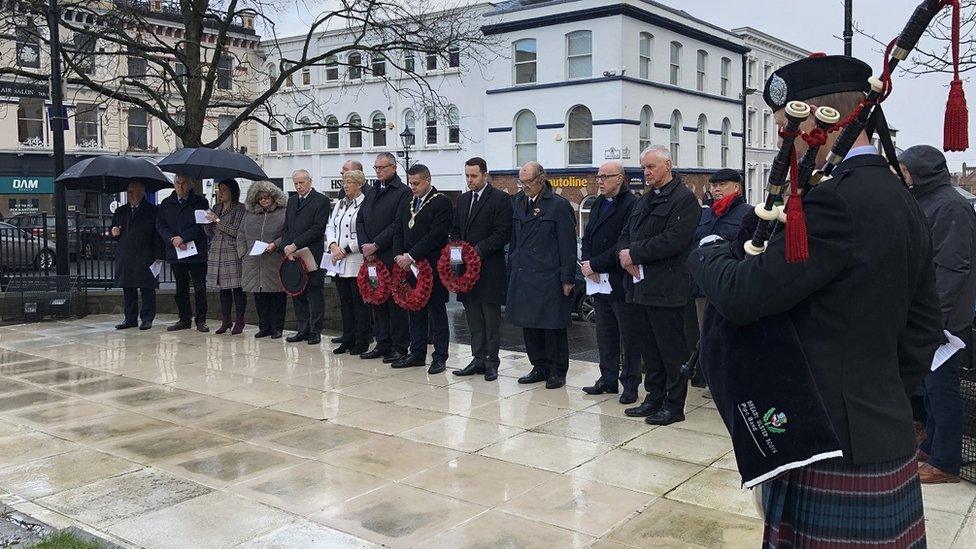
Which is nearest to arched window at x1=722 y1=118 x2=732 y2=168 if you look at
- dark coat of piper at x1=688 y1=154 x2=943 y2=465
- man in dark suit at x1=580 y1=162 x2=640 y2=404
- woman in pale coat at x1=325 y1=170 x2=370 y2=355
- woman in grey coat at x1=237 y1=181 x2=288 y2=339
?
woman in grey coat at x1=237 y1=181 x2=288 y2=339

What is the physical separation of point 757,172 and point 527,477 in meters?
41.9

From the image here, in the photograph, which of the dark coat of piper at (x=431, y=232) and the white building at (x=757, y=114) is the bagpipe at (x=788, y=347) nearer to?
the dark coat of piper at (x=431, y=232)

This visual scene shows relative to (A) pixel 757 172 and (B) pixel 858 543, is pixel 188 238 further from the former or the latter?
(A) pixel 757 172

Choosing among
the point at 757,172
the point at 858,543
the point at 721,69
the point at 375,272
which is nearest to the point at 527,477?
the point at 858,543

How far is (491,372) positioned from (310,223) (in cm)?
332

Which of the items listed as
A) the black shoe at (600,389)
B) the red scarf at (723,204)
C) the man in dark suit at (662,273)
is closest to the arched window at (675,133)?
the black shoe at (600,389)

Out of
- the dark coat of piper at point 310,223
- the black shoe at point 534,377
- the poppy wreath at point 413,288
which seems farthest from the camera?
the dark coat of piper at point 310,223

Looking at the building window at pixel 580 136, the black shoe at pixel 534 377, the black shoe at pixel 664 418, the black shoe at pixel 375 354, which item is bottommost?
the black shoe at pixel 664 418

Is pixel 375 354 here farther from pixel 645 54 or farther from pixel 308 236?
pixel 645 54

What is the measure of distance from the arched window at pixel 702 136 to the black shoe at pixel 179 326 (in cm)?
3131

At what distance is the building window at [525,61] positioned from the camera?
35969 mm

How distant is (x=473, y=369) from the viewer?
8594 mm

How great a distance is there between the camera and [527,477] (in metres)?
5.31

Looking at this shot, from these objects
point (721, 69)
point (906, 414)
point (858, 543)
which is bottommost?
point (858, 543)
